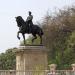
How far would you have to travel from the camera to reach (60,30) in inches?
2231

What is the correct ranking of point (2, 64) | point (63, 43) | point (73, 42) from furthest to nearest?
point (2, 64) → point (63, 43) → point (73, 42)

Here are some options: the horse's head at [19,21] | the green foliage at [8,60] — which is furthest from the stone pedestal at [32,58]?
the green foliage at [8,60]

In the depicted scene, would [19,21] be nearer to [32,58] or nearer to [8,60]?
[32,58]

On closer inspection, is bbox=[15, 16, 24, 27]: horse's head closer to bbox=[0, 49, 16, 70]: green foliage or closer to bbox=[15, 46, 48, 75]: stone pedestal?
bbox=[15, 46, 48, 75]: stone pedestal

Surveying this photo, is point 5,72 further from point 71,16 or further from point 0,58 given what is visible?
point 0,58

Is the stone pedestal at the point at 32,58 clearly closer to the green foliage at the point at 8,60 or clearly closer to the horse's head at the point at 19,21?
the horse's head at the point at 19,21

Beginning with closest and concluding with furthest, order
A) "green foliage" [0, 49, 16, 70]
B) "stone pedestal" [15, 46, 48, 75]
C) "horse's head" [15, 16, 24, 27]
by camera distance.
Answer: "stone pedestal" [15, 46, 48, 75] < "horse's head" [15, 16, 24, 27] < "green foliage" [0, 49, 16, 70]

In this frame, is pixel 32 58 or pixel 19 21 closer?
pixel 32 58

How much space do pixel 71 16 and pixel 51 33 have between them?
13.1 ft

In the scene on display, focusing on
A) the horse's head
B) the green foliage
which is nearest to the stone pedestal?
the horse's head

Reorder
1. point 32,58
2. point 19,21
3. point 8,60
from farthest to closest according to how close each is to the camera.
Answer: point 8,60 → point 19,21 → point 32,58

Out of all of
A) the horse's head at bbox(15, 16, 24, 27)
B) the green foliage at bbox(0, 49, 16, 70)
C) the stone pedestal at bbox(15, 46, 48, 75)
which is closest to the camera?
the stone pedestal at bbox(15, 46, 48, 75)

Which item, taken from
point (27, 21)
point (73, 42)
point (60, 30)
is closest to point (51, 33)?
point (60, 30)

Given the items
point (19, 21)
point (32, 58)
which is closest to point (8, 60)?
point (19, 21)
